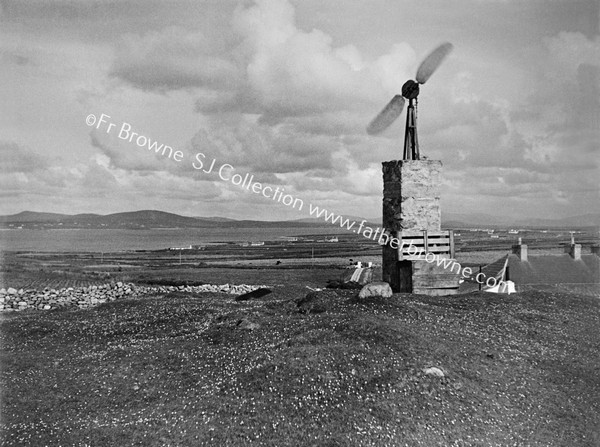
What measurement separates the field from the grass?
5cm

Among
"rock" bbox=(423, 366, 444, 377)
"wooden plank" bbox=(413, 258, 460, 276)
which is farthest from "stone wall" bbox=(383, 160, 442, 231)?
"rock" bbox=(423, 366, 444, 377)

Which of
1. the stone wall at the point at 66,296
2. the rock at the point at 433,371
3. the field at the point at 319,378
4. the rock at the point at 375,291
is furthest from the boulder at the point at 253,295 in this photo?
A: the rock at the point at 433,371

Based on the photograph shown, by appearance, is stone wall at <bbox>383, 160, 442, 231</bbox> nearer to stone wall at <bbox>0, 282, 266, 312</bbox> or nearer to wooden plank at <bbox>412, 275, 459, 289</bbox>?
wooden plank at <bbox>412, 275, 459, 289</bbox>

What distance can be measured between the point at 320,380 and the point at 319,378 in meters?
0.10

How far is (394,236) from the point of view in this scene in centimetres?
2508

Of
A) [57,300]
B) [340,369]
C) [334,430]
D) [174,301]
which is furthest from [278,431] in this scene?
[57,300]

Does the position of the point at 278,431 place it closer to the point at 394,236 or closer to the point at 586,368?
the point at 586,368

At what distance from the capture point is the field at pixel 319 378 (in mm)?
12305

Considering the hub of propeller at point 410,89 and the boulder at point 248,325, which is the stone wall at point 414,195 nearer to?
the hub of propeller at point 410,89

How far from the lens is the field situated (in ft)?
40.4

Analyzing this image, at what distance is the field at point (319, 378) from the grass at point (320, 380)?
0.05 metres

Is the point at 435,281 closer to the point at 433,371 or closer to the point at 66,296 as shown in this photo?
the point at 433,371

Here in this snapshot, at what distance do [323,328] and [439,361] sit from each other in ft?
13.6

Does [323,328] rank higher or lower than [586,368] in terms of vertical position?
higher
